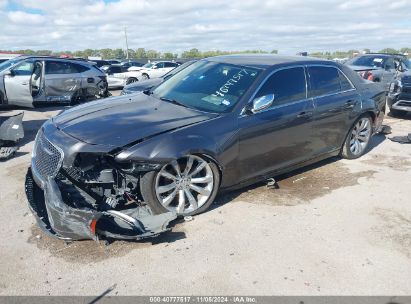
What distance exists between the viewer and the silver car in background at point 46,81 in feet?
33.1

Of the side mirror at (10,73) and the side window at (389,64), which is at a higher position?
the side mirror at (10,73)

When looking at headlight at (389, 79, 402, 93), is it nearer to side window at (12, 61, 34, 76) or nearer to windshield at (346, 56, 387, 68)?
windshield at (346, 56, 387, 68)

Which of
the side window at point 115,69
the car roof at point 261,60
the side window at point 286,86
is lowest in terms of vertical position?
the side window at point 115,69

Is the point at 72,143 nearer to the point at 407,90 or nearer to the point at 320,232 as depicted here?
the point at 320,232

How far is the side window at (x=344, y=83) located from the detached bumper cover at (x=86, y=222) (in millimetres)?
3455

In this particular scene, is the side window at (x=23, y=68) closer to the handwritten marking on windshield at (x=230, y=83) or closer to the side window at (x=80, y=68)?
the side window at (x=80, y=68)

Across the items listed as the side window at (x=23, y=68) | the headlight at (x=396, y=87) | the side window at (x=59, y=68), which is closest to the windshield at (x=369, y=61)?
the headlight at (x=396, y=87)

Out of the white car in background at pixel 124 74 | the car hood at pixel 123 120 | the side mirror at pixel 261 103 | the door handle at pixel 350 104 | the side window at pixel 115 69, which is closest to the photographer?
the car hood at pixel 123 120

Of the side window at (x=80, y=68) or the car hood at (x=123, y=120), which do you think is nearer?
the car hood at (x=123, y=120)

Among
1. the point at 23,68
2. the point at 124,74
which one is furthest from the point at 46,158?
the point at 124,74

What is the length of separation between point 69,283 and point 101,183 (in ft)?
3.31

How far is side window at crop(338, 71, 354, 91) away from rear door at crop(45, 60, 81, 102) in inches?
318

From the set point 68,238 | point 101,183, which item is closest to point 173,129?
point 101,183

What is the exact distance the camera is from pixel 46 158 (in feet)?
12.2
